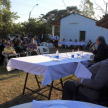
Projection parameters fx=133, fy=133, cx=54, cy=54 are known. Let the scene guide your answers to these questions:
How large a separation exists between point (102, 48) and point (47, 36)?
14.7m

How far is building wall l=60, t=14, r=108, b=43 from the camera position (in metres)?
16.7

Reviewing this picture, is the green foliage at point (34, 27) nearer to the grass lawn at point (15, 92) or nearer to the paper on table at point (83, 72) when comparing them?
the grass lawn at point (15, 92)

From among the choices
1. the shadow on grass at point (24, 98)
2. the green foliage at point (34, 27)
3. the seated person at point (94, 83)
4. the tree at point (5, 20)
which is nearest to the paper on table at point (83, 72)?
the seated person at point (94, 83)

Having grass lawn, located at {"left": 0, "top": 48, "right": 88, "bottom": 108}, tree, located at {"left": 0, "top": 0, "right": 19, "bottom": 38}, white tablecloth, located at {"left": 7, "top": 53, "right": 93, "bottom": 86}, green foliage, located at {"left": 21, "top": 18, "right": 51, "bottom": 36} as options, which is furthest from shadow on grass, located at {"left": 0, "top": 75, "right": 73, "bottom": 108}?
green foliage, located at {"left": 21, "top": 18, "right": 51, "bottom": 36}

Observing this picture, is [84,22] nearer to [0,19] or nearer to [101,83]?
[0,19]

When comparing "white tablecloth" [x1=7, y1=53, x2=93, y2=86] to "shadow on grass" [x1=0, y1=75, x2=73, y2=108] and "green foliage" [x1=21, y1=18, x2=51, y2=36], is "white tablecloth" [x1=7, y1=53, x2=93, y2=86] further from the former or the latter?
"green foliage" [x1=21, y1=18, x2=51, y2=36]

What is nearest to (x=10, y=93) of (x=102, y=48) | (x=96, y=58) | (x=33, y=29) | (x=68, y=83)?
(x=68, y=83)

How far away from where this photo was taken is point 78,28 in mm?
18156

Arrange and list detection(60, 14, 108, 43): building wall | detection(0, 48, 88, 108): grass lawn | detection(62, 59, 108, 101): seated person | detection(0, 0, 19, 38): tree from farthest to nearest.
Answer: detection(60, 14, 108, 43): building wall → detection(0, 0, 19, 38): tree → detection(0, 48, 88, 108): grass lawn → detection(62, 59, 108, 101): seated person

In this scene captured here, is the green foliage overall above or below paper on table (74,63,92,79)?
above

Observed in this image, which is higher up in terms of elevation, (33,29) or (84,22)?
(84,22)

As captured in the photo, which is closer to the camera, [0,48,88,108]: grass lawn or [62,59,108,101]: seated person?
[62,59,108,101]: seated person

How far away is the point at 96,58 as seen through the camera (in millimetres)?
3375

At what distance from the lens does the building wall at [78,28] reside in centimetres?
1666
